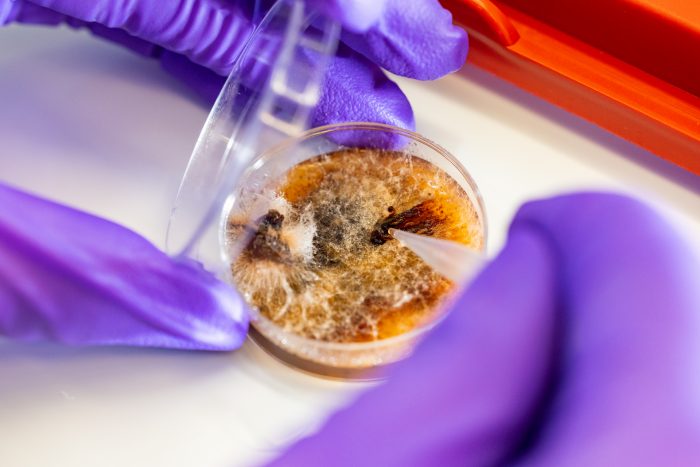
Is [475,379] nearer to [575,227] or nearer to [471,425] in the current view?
[471,425]

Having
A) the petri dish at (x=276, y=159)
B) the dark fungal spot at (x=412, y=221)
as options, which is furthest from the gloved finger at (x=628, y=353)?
the dark fungal spot at (x=412, y=221)

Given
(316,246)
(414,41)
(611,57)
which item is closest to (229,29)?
(414,41)

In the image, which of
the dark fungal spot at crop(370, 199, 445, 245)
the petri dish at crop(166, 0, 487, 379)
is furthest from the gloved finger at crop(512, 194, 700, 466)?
the dark fungal spot at crop(370, 199, 445, 245)

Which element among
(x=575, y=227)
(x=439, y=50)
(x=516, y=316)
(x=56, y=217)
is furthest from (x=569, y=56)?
(x=56, y=217)

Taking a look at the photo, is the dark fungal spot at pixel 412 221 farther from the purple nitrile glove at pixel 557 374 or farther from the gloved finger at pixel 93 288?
the purple nitrile glove at pixel 557 374

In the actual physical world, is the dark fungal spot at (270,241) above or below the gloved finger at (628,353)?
below

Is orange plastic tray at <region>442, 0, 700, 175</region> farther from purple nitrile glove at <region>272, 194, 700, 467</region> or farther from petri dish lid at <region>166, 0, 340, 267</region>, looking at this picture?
purple nitrile glove at <region>272, 194, 700, 467</region>

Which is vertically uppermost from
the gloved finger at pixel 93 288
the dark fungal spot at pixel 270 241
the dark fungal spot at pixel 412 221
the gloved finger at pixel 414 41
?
the gloved finger at pixel 414 41

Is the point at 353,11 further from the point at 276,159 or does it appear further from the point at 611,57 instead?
the point at 611,57

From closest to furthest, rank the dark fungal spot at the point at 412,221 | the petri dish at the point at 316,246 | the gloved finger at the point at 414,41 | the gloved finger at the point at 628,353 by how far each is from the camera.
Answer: the gloved finger at the point at 628,353
the petri dish at the point at 316,246
the dark fungal spot at the point at 412,221
the gloved finger at the point at 414,41
